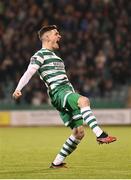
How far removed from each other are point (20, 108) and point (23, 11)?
3.70 meters

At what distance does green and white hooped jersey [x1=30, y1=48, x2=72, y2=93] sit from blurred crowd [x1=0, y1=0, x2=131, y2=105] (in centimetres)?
1316

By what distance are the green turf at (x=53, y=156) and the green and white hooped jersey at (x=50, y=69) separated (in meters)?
1.21

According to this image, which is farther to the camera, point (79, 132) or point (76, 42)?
point (76, 42)

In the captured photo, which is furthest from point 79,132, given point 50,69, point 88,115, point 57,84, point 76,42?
point 76,42

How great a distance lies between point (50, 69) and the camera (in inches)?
371

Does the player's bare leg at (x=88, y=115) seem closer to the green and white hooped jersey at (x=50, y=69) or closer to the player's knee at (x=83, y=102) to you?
the player's knee at (x=83, y=102)

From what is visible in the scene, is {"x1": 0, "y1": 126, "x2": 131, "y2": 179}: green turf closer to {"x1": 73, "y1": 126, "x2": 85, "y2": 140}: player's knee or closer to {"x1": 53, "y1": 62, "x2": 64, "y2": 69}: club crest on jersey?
{"x1": 73, "y1": 126, "x2": 85, "y2": 140}: player's knee

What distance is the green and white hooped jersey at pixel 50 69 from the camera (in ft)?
30.8

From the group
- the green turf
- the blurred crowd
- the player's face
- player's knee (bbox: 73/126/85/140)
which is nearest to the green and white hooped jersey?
the player's face

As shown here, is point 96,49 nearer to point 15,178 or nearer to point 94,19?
point 94,19

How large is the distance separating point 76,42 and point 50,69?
46.3 ft

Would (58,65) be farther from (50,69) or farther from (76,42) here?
(76,42)

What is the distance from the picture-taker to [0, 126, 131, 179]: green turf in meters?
8.69

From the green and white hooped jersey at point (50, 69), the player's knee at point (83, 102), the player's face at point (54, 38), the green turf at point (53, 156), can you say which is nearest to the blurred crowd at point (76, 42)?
the green turf at point (53, 156)
